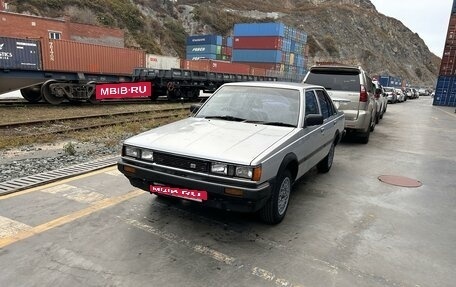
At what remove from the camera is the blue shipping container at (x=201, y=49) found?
2271 inches

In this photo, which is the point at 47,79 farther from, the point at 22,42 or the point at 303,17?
the point at 303,17

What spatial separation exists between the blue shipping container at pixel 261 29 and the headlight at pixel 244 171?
53730mm

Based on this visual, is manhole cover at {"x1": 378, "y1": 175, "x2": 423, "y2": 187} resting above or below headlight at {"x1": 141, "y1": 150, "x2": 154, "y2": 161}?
below

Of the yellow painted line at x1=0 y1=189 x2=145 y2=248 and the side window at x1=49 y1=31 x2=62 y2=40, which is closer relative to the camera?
the yellow painted line at x1=0 y1=189 x2=145 y2=248

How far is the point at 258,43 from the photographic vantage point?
55.6 m

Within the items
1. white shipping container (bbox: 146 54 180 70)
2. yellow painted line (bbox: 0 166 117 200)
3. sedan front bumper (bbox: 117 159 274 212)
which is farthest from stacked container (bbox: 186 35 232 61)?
sedan front bumper (bbox: 117 159 274 212)

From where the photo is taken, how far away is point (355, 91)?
9.20 metres

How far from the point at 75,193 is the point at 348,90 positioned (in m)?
7.06

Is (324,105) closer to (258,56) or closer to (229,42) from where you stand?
(258,56)

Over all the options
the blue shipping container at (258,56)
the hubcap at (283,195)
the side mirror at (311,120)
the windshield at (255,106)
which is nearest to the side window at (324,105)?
the windshield at (255,106)

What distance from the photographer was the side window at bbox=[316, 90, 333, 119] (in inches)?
231

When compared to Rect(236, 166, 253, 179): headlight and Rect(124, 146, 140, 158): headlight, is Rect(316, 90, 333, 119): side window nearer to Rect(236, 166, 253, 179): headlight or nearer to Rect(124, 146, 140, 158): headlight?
Rect(236, 166, 253, 179): headlight

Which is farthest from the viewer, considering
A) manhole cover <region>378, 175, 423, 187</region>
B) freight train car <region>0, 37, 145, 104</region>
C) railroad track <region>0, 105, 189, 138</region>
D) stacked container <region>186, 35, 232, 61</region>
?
stacked container <region>186, 35, 232, 61</region>

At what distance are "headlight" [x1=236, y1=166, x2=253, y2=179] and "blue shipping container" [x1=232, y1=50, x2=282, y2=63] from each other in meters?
52.7
